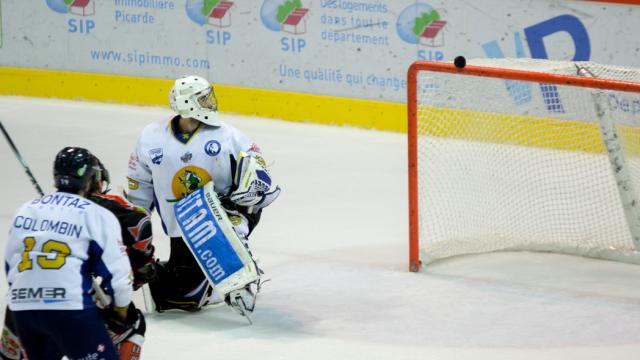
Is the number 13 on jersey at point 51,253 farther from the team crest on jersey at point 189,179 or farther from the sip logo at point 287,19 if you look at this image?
the sip logo at point 287,19

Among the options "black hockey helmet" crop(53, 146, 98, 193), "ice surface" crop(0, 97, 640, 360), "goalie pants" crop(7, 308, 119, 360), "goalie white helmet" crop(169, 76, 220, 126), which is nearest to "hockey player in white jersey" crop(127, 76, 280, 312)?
"goalie white helmet" crop(169, 76, 220, 126)

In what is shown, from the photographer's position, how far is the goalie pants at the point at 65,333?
3715 millimetres

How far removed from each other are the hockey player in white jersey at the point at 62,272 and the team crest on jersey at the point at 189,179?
4.78 ft

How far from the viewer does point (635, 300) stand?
18.8ft

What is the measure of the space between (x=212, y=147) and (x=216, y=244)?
1.38ft

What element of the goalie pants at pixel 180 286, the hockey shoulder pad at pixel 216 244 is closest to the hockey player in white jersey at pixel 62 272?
the hockey shoulder pad at pixel 216 244

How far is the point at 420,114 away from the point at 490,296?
122cm

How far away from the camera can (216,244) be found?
512 centimetres

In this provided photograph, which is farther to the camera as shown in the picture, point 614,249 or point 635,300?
point 614,249

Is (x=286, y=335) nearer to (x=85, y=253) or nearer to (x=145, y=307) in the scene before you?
(x=145, y=307)

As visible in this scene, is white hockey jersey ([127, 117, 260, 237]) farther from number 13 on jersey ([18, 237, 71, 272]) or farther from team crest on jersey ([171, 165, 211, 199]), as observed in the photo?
number 13 on jersey ([18, 237, 71, 272])

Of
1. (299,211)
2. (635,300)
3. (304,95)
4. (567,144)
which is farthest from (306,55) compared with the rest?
(635,300)

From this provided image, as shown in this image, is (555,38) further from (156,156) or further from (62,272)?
(62,272)

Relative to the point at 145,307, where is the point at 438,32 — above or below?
above
